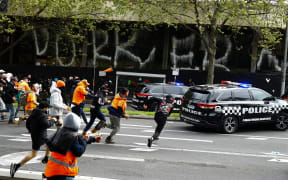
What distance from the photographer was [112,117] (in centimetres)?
1092

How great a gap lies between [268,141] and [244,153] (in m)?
2.49

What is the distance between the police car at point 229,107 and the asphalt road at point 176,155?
1.56 ft

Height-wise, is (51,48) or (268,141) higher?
(51,48)

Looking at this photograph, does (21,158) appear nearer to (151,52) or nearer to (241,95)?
(241,95)

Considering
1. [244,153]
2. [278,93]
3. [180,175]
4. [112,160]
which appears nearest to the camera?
[180,175]

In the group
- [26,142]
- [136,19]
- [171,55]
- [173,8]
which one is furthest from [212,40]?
[26,142]

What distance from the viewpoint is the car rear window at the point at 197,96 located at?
13570mm

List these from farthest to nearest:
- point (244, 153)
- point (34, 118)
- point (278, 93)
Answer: point (278, 93)
point (244, 153)
point (34, 118)

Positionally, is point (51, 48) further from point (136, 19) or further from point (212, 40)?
point (212, 40)

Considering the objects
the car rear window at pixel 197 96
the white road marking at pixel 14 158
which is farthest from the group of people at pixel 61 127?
the car rear window at pixel 197 96

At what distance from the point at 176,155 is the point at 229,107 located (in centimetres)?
444

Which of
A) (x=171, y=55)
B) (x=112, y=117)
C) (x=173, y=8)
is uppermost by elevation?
(x=173, y=8)

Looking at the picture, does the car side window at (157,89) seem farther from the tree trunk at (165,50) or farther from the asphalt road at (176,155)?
the tree trunk at (165,50)

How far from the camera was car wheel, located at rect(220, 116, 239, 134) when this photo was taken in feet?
44.6
